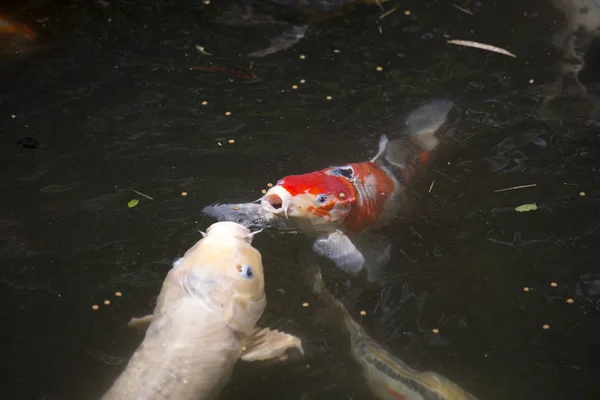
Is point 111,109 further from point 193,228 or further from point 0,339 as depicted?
point 0,339

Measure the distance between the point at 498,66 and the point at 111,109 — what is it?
3.15 m

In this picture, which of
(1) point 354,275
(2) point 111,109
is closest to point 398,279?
(1) point 354,275

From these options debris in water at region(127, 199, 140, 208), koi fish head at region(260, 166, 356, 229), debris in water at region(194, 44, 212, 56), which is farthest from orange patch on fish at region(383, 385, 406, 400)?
debris in water at region(194, 44, 212, 56)

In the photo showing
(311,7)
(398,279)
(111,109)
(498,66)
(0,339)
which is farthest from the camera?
(311,7)

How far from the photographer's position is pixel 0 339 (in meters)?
3.64

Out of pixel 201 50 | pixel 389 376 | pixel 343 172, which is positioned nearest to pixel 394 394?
pixel 389 376

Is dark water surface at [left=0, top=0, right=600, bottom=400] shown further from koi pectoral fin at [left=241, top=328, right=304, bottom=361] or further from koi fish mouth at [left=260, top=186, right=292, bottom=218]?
koi fish mouth at [left=260, top=186, right=292, bottom=218]

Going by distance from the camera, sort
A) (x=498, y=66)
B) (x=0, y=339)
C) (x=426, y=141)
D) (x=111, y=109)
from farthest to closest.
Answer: (x=498, y=66), (x=111, y=109), (x=426, y=141), (x=0, y=339)

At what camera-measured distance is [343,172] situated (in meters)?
4.08

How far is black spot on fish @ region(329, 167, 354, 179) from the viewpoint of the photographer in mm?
4062

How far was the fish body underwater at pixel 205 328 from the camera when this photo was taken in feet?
10.3

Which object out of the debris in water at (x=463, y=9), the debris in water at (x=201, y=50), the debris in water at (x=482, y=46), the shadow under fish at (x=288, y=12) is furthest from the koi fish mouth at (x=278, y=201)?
the debris in water at (x=463, y=9)

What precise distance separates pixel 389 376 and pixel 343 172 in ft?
4.16

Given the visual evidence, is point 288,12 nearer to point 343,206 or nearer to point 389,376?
point 343,206
